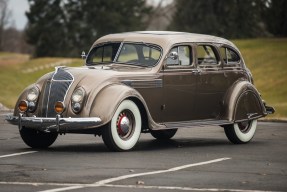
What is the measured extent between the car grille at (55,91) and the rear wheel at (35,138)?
791 millimetres

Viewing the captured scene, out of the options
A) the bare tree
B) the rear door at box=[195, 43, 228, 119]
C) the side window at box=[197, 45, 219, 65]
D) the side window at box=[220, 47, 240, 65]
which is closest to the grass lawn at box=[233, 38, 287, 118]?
the side window at box=[220, 47, 240, 65]

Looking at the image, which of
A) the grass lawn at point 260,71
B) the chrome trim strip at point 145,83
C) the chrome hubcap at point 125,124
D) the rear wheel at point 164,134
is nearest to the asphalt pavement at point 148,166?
the rear wheel at point 164,134

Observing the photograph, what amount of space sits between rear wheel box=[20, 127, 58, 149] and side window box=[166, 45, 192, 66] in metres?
2.34

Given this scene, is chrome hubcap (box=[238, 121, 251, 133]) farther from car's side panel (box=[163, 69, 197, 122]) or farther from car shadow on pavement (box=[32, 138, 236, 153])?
car's side panel (box=[163, 69, 197, 122])

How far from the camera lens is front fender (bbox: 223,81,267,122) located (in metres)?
15.5

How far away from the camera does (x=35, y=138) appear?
46.6 ft

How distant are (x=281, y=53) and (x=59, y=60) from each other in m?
21.0

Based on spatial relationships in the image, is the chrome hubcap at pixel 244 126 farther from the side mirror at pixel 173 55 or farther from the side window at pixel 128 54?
the side window at pixel 128 54

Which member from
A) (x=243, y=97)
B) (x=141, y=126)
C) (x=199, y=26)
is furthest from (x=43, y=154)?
(x=199, y=26)

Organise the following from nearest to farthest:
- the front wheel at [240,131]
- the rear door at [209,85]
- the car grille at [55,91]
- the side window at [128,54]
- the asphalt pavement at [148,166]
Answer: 1. the asphalt pavement at [148,166]
2. the car grille at [55,91]
3. the side window at [128,54]
4. the rear door at [209,85]
5. the front wheel at [240,131]

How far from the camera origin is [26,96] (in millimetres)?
13820

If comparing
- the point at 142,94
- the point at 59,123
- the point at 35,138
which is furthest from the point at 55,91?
the point at 142,94

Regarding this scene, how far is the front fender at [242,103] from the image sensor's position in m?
15.5

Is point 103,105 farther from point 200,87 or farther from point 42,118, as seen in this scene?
point 200,87
